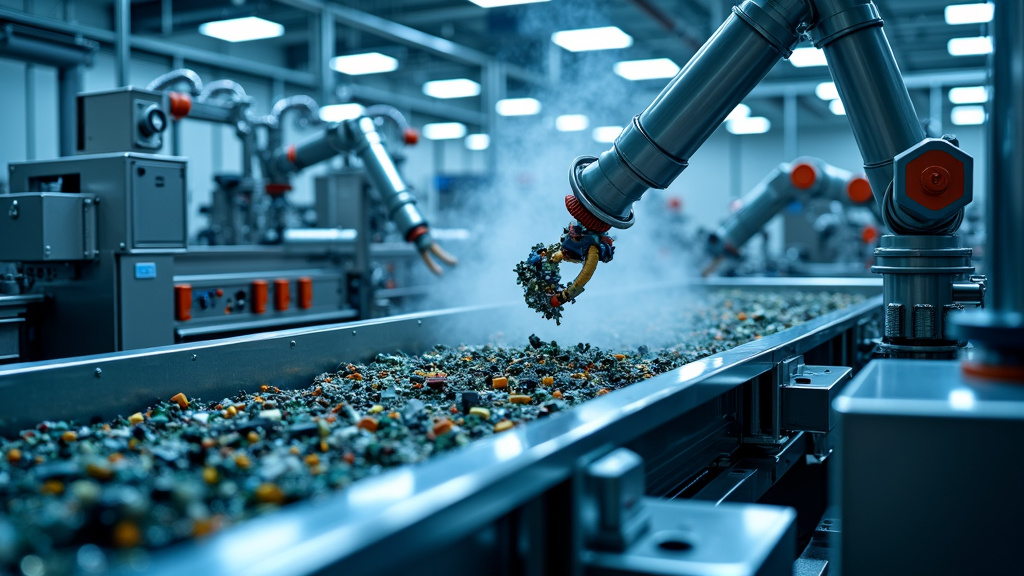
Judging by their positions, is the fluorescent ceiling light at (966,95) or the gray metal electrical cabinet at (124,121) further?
the fluorescent ceiling light at (966,95)

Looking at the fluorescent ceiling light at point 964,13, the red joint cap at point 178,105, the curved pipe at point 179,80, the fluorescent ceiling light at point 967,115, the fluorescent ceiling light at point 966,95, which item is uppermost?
the fluorescent ceiling light at point 967,115

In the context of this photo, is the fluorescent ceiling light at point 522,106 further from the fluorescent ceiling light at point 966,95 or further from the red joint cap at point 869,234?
the red joint cap at point 869,234

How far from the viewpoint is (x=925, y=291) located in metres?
2.11

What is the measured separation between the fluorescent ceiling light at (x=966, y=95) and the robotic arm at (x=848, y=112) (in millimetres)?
11198

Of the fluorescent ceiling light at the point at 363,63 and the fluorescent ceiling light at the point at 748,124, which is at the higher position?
the fluorescent ceiling light at the point at 748,124

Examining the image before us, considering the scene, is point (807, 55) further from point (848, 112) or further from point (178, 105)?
point (848, 112)

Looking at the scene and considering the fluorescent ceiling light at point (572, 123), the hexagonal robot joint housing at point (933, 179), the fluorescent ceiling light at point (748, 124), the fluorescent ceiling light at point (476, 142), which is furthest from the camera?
the fluorescent ceiling light at point (476, 142)

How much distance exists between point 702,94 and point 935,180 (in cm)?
56

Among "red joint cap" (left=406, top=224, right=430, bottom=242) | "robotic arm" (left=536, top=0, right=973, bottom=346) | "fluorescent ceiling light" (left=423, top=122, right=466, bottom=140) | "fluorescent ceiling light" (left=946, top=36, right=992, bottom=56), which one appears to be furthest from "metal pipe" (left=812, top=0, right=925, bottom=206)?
"fluorescent ceiling light" (left=423, top=122, right=466, bottom=140)

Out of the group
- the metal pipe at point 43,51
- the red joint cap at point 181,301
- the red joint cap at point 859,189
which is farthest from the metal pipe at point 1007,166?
the metal pipe at point 43,51

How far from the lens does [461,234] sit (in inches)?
253

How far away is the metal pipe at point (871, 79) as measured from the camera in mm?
2107

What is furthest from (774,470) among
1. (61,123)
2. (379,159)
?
(61,123)

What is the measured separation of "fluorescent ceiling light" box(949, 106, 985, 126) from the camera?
553 inches
